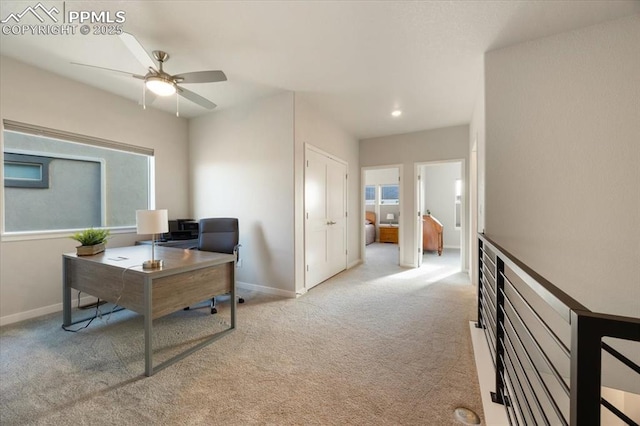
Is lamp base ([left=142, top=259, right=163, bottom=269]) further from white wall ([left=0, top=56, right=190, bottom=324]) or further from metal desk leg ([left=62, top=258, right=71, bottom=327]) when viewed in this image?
white wall ([left=0, top=56, right=190, bottom=324])

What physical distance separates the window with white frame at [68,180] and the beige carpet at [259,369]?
A: 3.91 feet

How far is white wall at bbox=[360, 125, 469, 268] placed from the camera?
181 inches

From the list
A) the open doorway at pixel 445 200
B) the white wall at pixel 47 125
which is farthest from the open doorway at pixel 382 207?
the white wall at pixel 47 125

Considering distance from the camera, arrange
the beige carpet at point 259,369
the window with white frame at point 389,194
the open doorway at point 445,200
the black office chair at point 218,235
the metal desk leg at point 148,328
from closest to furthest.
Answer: the beige carpet at point 259,369
the metal desk leg at point 148,328
the black office chair at point 218,235
the open doorway at point 445,200
the window with white frame at point 389,194

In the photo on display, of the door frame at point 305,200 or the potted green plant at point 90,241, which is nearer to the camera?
the potted green plant at point 90,241

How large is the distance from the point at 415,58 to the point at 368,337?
2727 mm

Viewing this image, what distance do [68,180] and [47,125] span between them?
69cm

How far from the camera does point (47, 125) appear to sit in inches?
113

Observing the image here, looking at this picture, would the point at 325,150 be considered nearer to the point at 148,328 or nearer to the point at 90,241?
the point at 90,241

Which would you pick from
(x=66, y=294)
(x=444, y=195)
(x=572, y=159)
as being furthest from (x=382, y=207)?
(x=66, y=294)

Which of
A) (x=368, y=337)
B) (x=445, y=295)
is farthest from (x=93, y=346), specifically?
(x=445, y=295)

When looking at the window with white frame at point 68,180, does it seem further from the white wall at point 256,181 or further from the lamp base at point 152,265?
the lamp base at point 152,265

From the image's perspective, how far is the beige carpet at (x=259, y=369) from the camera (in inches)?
59.2

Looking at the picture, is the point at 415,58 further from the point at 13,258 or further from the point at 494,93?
the point at 13,258
